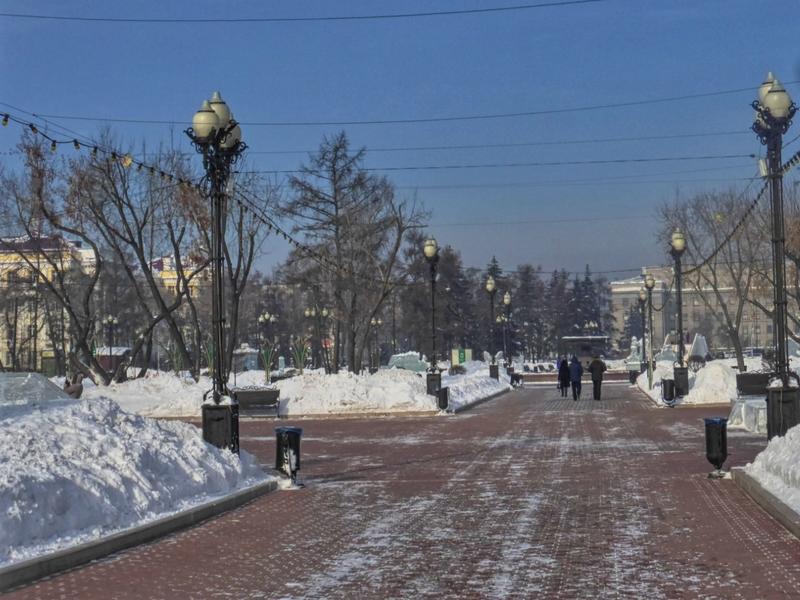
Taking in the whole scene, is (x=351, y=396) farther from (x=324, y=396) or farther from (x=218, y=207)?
(x=218, y=207)

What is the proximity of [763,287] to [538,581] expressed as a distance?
170ft

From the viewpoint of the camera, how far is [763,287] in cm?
5694

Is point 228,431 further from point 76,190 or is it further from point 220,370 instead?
point 76,190

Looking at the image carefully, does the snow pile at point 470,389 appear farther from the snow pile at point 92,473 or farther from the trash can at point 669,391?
the snow pile at point 92,473

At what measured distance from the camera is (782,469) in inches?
499

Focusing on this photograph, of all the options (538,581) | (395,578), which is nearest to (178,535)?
(395,578)

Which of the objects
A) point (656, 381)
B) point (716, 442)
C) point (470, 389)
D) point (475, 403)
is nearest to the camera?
point (716, 442)

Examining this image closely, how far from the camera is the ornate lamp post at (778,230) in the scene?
623 inches

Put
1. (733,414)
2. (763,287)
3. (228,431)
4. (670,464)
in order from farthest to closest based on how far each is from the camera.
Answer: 1. (763,287)
2. (733,414)
3. (670,464)
4. (228,431)

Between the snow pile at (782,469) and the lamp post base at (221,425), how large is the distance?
6749 mm

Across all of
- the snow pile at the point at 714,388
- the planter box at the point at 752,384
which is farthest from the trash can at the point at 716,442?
the snow pile at the point at 714,388

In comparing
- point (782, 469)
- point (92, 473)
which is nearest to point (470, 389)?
point (782, 469)

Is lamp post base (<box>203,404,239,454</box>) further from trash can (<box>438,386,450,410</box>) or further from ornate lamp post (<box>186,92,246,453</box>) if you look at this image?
trash can (<box>438,386,450,410</box>)

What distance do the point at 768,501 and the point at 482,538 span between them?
327 cm
